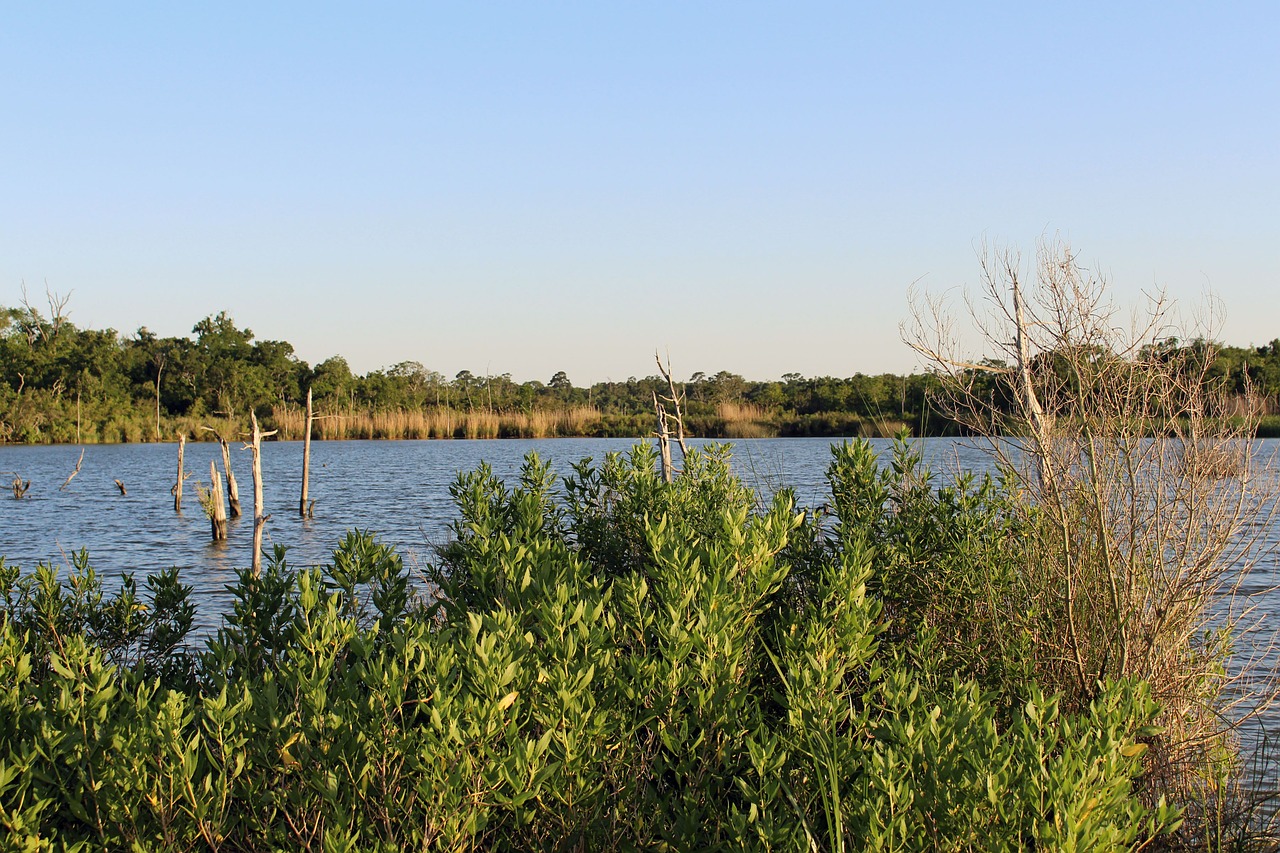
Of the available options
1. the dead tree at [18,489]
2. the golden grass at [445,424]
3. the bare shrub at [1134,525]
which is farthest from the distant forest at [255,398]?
the bare shrub at [1134,525]

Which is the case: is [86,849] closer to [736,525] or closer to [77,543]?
[736,525]

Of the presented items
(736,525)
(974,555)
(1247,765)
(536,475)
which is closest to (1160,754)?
(974,555)

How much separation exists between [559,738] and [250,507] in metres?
27.4

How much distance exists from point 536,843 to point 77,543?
64.1 ft

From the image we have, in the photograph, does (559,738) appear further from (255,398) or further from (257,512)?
(255,398)

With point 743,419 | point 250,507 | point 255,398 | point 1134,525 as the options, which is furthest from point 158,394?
point 1134,525

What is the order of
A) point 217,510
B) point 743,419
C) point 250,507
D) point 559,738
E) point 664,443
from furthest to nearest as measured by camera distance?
point 743,419 < point 250,507 < point 217,510 < point 664,443 < point 559,738

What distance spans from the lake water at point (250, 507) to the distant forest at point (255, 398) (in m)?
8.64

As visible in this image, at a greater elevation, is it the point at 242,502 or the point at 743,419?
the point at 743,419

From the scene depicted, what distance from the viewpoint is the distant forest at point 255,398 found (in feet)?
189

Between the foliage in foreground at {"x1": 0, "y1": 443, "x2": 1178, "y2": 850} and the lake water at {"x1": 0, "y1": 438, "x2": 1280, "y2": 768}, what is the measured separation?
9.58ft

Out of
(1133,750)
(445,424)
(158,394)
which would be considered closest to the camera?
(1133,750)

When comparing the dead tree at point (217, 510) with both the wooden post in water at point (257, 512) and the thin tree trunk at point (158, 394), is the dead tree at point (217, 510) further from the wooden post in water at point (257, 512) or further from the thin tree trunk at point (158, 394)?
the thin tree trunk at point (158, 394)

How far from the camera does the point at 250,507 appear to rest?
1125 inches
